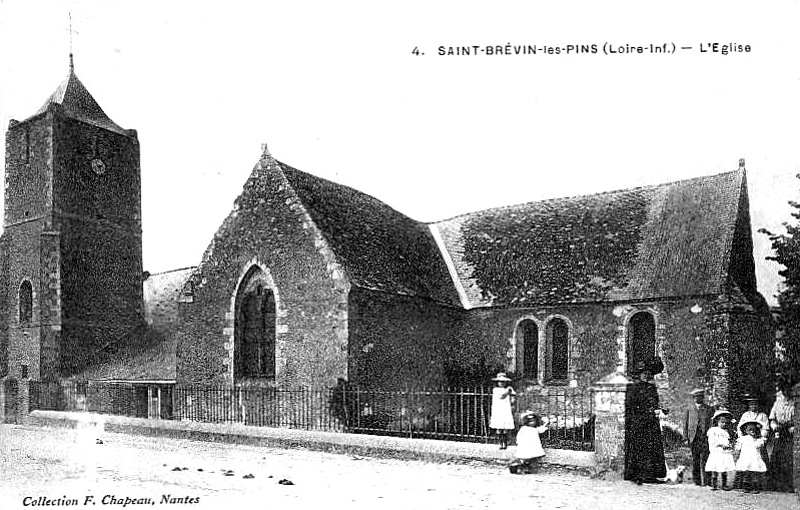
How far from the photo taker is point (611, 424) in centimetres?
1196

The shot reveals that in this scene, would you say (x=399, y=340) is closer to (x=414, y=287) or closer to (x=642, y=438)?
(x=414, y=287)

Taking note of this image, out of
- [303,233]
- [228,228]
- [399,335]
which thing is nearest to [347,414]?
[399,335]

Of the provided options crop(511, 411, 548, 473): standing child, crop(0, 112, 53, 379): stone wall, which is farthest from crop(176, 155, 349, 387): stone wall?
crop(0, 112, 53, 379): stone wall

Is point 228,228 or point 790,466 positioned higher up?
point 228,228

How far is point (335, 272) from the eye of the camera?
782 inches

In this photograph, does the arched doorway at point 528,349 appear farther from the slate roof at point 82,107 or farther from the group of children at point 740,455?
the slate roof at point 82,107

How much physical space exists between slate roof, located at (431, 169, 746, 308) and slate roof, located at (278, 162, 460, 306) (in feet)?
4.10

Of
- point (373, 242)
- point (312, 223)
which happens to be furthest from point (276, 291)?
point (373, 242)

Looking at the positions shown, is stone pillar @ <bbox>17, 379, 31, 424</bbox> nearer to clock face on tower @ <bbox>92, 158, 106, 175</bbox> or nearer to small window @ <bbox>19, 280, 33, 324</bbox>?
small window @ <bbox>19, 280, 33, 324</bbox>

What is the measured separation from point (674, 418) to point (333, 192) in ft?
38.5

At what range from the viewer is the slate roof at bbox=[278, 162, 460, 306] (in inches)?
822

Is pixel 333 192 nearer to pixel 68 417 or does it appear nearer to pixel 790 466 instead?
pixel 68 417

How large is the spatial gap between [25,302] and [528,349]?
19854mm

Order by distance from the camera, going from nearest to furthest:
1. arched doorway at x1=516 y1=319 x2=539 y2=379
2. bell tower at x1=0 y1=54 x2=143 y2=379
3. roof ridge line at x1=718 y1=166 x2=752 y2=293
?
roof ridge line at x1=718 y1=166 x2=752 y2=293 < arched doorway at x1=516 y1=319 x2=539 y2=379 < bell tower at x1=0 y1=54 x2=143 y2=379
